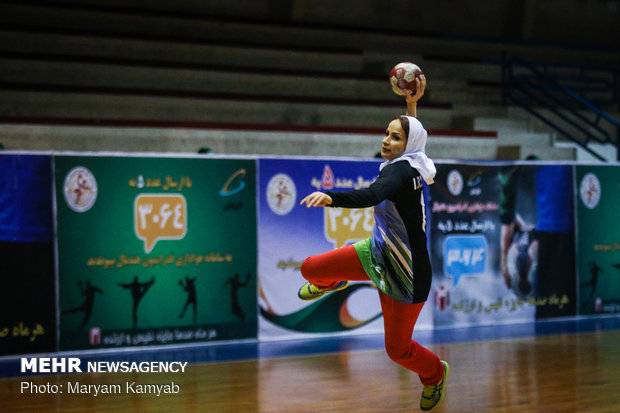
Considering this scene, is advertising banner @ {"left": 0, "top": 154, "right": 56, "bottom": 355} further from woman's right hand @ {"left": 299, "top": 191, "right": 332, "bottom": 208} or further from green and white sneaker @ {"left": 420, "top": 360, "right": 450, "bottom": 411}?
woman's right hand @ {"left": 299, "top": 191, "right": 332, "bottom": 208}

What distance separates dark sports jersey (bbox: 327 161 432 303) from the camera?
4887 millimetres

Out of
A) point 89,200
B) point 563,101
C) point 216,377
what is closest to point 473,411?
point 216,377

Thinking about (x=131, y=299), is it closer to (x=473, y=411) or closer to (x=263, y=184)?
(x=263, y=184)

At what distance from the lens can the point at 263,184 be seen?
27.8 ft

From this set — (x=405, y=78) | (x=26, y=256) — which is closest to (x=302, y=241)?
(x=26, y=256)

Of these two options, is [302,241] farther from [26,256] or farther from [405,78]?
[405,78]

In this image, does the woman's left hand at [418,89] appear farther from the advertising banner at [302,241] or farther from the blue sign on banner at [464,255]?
the blue sign on banner at [464,255]

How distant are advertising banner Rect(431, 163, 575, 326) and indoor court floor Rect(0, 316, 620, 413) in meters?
0.58

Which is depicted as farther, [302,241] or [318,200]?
[302,241]

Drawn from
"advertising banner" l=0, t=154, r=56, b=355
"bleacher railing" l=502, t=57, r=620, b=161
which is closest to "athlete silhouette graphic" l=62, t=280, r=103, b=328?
"advertising banner" l=0, t=154, r=56, b=355

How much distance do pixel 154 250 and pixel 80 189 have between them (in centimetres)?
89

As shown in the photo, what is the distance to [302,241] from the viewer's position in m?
8.64

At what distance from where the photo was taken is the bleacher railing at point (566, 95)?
43.6 ft

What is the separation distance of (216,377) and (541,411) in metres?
2.54
